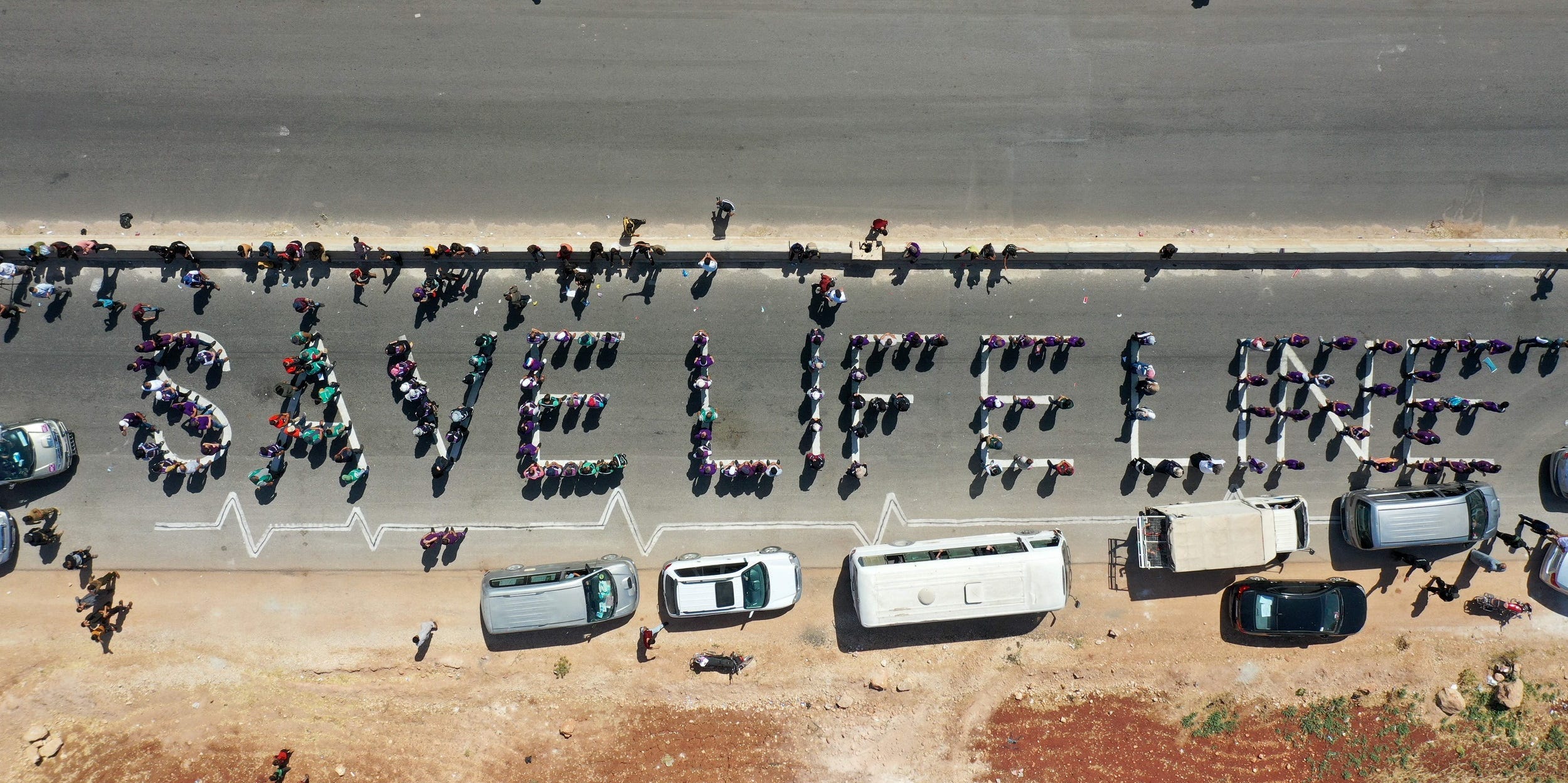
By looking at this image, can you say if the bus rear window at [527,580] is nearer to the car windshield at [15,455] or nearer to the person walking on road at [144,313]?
the person walking on road at [144,313]

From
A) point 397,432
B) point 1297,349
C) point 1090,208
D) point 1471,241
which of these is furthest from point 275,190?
point 1471,241

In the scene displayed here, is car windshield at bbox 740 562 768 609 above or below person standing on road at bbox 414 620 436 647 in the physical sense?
above

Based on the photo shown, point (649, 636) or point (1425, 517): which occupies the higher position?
point (1425, 517)

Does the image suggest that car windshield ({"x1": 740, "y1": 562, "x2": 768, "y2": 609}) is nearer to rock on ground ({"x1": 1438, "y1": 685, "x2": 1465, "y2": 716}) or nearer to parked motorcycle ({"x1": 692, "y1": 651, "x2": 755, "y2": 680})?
parked motorcycle ({"x1": 692, "y1": 651, "x2": 755, "y2": 680})

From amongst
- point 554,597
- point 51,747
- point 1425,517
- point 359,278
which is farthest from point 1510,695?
point 51,747

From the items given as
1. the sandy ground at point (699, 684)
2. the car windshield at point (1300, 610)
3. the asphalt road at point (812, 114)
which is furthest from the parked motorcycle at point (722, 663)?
the car windshield at point (1300, 610)

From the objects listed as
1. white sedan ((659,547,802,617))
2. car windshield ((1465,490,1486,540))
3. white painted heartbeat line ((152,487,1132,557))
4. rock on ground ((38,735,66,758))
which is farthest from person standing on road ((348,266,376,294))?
car windshield ((1465,490,1486,540))

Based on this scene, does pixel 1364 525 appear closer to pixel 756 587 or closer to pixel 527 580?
pixel 756 587
